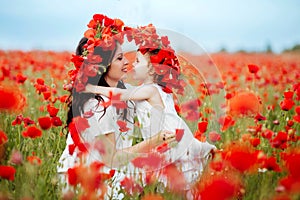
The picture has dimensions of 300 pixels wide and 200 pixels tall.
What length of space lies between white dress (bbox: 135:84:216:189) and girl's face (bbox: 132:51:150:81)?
2.9 inches

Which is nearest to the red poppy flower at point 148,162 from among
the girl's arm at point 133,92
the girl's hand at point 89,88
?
the girl's arm at point 133,92

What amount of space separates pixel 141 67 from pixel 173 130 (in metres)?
0.31

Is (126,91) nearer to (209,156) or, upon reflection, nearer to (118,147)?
(118,147)

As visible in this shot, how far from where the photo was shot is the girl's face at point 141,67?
2.12 meters

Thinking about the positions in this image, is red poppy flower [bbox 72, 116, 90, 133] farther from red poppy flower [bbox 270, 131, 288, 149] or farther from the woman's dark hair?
red poppy flower [bbox 270, 131, 288, 149]

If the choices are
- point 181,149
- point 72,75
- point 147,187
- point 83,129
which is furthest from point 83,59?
point 147,187

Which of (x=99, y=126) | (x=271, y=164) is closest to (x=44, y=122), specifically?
(x=99, y=126)

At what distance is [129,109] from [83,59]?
0.32 metres

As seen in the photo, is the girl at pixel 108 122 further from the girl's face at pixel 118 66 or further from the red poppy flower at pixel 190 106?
the red poppy flower at pixel 190 106

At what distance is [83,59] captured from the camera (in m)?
2.23

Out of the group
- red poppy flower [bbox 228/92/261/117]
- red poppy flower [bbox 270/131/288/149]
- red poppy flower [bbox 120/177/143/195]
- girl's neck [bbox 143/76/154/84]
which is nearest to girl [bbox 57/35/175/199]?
girl's neck [bbox 143/76/154/84]

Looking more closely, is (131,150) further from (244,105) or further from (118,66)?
(244,105)

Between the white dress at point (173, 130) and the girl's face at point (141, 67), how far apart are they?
73mm

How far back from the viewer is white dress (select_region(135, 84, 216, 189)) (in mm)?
2057
